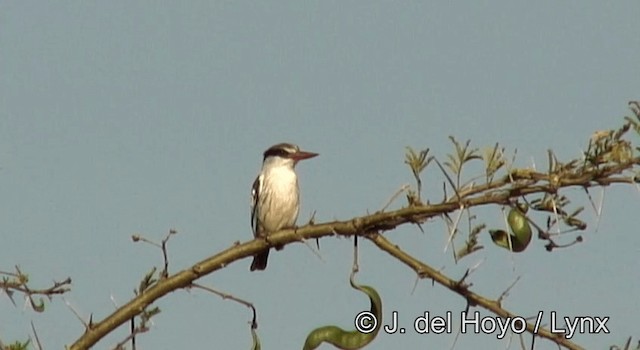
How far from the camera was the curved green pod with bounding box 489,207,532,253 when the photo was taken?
11.3 ft

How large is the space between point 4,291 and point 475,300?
1.87 metres

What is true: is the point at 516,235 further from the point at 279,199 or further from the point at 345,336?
the point at 279,199

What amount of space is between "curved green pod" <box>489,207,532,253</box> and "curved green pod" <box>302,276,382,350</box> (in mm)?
422

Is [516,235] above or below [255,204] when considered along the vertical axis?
below

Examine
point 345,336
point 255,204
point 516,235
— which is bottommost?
point 345,336

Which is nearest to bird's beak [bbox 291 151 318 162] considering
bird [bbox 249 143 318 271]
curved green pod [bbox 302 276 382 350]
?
bird [bbox 249 143 318 271]

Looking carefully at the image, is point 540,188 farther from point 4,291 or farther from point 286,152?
point 286,152

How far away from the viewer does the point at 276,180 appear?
35.0ft

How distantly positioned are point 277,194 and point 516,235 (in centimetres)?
717

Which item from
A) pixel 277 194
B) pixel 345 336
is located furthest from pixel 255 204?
pixel 345 336

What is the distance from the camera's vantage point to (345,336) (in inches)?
138

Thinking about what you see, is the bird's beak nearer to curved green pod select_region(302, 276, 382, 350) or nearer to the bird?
the bird

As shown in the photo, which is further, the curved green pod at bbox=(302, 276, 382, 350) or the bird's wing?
the bird's wing

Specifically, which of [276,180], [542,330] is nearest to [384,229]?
[542,330]
